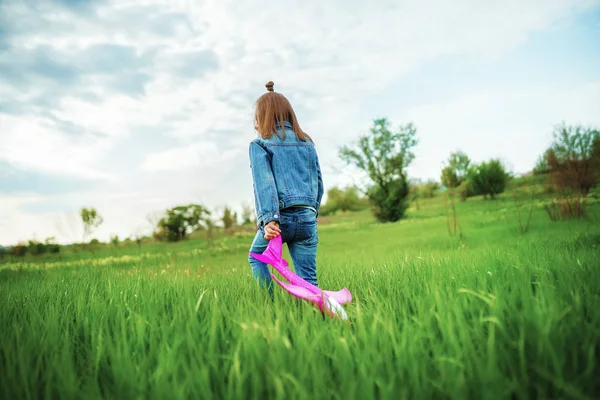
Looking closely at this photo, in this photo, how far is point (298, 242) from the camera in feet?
10.2

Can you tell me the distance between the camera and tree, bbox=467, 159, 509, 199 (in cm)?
2855

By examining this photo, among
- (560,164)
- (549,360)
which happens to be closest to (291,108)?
(549,360)

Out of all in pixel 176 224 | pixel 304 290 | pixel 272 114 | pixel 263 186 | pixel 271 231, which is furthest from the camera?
pixel 176 224

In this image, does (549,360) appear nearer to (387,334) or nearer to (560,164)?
(387,334)

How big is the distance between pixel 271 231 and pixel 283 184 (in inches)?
18.8

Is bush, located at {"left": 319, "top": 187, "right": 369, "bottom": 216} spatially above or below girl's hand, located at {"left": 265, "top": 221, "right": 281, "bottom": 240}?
above

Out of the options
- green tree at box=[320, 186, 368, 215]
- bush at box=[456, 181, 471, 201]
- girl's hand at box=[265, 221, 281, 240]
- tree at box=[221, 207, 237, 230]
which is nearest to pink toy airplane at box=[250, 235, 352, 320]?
girl's hand at box=[265, 221, 281, 240]

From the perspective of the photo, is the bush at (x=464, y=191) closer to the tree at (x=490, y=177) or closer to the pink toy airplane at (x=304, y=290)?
the tree at (x=490, y=177)

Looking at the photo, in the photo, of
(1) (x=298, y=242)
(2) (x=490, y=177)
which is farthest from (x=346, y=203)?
(1) (x=298, y=242)

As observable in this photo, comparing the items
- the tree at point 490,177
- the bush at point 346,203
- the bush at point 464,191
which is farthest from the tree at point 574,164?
the bush at point 346,203

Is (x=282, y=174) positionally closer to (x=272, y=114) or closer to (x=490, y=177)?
(x=272, y=114)

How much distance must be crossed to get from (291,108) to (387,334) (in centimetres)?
228

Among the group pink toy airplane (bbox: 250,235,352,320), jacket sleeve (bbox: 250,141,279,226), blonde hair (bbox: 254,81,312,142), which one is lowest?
pink toy airplane (bbox: 250,235,352,320)

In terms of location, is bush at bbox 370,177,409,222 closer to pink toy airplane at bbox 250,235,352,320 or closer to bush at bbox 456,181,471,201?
bush at bbox 456,181,471,201
